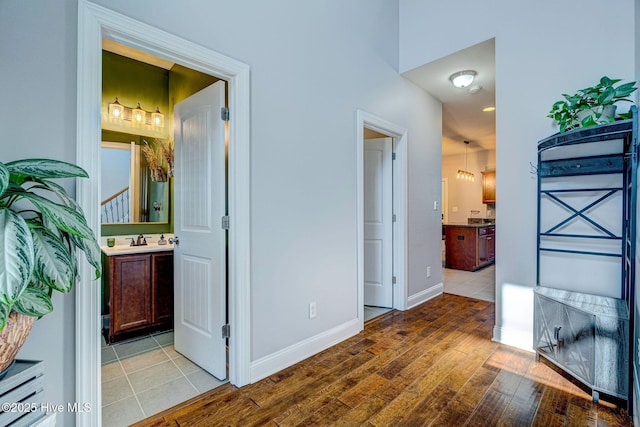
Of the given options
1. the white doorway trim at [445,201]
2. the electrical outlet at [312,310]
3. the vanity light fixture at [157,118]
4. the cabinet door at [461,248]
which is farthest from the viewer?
the white doorway trim at [445,201]

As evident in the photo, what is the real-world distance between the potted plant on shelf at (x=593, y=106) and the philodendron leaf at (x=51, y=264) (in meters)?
2.88

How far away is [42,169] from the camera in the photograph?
3.43 ft

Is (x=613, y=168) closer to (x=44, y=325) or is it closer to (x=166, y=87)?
(x=44, y=325)

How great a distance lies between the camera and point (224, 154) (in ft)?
6.95

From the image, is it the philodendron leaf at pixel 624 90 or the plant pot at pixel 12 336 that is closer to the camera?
the plant pot at pixel 12 336

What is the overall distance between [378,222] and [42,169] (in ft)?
10.2

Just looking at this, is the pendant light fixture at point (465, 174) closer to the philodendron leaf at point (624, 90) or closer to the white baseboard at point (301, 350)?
the philodendron leaf at point (624, 90)

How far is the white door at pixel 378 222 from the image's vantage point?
11.8 feet

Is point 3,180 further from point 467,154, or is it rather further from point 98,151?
point 467,154

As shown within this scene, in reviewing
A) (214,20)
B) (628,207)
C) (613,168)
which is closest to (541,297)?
(628,207)

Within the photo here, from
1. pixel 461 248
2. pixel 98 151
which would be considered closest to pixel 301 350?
pixel 98 151

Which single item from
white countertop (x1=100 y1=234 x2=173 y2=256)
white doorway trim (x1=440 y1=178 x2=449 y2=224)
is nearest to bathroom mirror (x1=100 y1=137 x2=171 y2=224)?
white countertop (x1=100 y1=234 x2=173 y2=256)

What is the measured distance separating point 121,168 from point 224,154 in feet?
6.21

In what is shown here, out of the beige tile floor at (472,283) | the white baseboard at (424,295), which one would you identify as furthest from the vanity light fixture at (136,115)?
the beige tile floor at (472,283)
